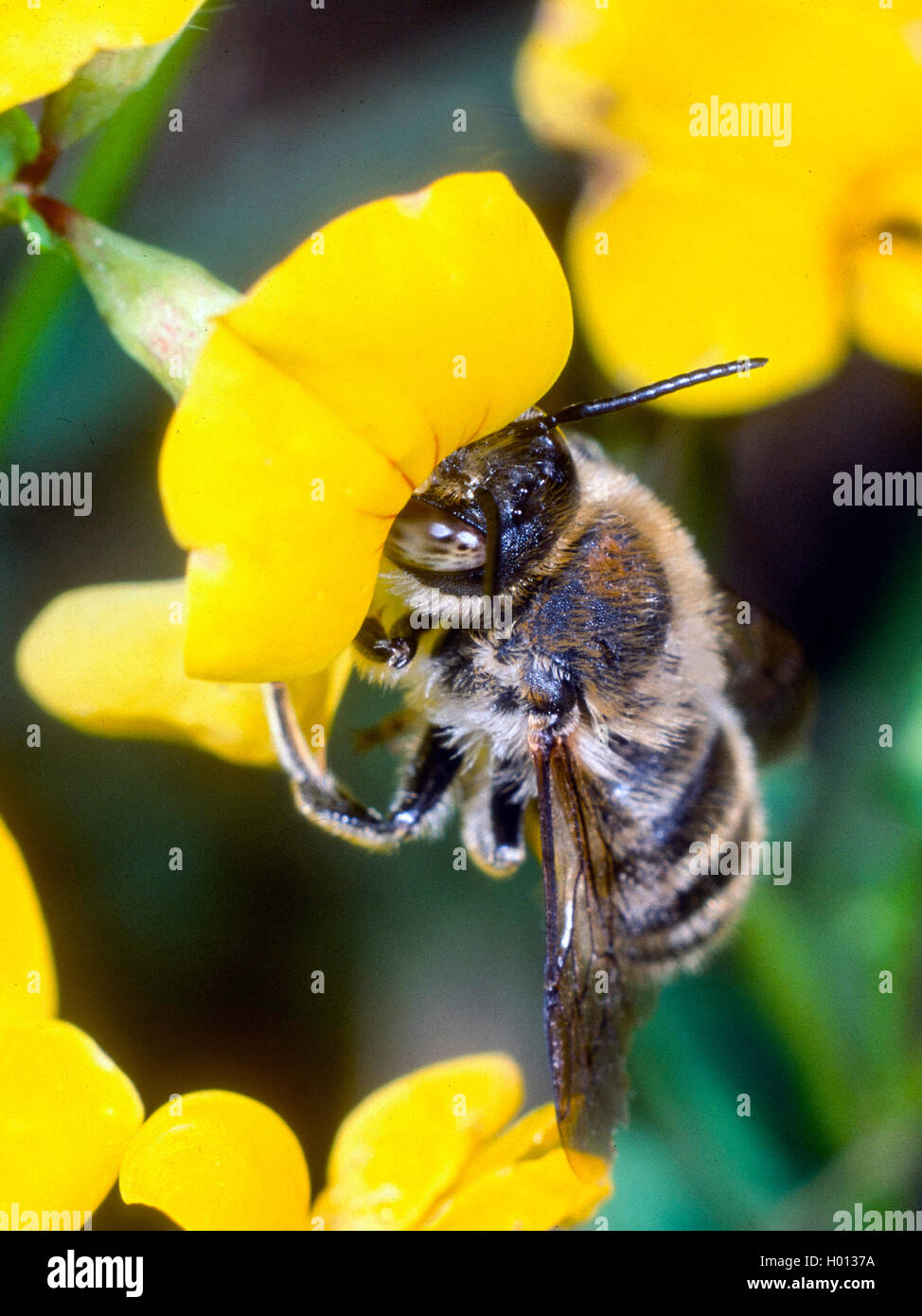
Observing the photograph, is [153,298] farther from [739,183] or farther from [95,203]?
[739,183]

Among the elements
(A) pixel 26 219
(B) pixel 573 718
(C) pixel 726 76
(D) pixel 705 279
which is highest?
(C) pixel 726 76

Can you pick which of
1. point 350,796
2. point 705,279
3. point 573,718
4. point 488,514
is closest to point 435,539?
point 488,514

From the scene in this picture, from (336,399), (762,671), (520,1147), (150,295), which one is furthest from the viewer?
(762,671)

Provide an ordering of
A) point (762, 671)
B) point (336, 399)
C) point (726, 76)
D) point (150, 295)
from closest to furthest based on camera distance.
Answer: point (336, 399) < point (150, 295) < point (762, 671) < point (726, 76)

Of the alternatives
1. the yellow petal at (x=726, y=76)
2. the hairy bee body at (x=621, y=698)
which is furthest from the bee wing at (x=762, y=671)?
the yellow petal at (x=726, y=76)

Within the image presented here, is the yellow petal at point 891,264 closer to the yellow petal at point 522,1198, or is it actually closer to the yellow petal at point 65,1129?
the yellow petal at point 522,1198

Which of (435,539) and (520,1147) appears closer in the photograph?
(435,539)
